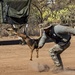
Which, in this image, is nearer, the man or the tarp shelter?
the man

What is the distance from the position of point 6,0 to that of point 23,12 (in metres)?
1.27

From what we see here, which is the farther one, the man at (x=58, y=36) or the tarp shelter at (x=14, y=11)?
the tarp shelter at (x=14, y=11)

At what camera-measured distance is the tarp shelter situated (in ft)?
62.4

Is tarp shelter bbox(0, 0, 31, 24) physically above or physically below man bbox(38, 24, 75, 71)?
below

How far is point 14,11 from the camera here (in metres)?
19.5

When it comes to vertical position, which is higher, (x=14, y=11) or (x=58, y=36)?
(x=58, y=36)

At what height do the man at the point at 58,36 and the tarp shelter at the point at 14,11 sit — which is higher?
the man at the point at 58,36

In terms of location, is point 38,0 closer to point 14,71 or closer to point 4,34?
point 4,34

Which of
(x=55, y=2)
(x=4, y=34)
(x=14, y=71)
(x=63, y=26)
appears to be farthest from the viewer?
(x=55, y=2)

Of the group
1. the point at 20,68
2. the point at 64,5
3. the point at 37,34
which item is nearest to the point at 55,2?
the point at 64,5

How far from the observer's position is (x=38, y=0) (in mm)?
32406

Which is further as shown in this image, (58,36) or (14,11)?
(14,11)

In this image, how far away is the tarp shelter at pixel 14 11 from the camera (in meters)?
19.0

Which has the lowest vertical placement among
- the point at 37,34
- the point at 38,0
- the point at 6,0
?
the point at 37,34
